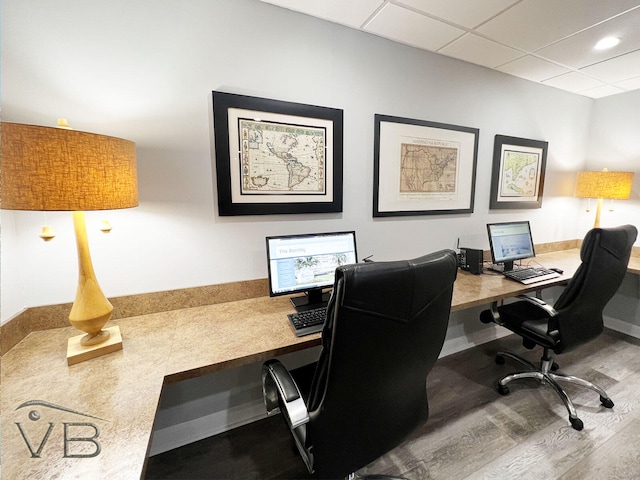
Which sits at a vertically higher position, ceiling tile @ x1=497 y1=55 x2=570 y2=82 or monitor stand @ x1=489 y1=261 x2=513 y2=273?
ceiling tile @ x1=497 y1=55 x2=570 y2=82

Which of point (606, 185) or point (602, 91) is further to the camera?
point (602, 91)

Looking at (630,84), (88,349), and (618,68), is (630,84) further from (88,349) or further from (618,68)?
(88,349)

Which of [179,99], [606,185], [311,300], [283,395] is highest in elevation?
[179,99]

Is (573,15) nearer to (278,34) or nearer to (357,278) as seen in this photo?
(278,34)

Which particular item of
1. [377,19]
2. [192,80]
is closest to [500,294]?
[377,19]

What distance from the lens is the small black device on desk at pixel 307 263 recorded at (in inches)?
55.8

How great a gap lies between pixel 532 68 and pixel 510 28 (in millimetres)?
761

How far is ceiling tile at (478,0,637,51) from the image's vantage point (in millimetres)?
1433

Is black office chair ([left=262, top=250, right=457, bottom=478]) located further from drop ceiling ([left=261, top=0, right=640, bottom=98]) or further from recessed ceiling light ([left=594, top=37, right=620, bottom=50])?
recessed ceiling light ([left=594, top=37, right=620, bottom=50])

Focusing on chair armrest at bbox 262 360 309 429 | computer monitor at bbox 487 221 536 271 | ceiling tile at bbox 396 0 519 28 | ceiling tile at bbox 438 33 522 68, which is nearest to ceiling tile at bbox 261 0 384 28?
ceiling tile at bbox 396 0 519 28

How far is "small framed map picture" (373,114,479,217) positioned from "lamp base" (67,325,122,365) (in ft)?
5.19

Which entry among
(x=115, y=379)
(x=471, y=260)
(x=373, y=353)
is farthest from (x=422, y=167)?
(x=115, y=379)

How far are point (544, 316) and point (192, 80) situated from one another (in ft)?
8.68

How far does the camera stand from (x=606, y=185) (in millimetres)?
2508
